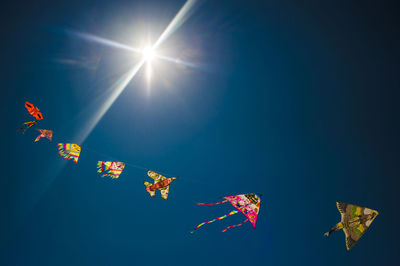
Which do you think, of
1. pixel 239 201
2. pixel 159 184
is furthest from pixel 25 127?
pixel 239 201

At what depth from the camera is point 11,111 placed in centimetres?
431

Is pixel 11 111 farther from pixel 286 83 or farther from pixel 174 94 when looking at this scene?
pixel 286 83

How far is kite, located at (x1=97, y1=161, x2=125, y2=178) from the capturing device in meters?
3.96

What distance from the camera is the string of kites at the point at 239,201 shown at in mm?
2814

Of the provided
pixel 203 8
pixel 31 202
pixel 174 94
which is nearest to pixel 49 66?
pixel 174 94

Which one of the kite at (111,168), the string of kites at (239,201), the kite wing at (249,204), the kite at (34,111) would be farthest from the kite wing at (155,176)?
the kite at (34,111)

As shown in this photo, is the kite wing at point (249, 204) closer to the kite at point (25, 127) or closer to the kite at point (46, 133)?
the kite at point (46, 133)

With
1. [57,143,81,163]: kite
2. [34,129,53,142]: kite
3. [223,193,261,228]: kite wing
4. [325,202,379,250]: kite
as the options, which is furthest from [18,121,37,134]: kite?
[325,202,379,250]: kite

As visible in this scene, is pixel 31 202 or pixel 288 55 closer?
pixel 288 55

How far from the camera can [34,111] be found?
4090mm

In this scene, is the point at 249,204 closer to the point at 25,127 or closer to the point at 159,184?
the point at 159,184

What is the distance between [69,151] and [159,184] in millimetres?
2150

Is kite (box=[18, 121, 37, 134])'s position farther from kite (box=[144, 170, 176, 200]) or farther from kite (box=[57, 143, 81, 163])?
kite (box=[144, 170, 176, 200])

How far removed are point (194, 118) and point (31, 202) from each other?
4.30m
